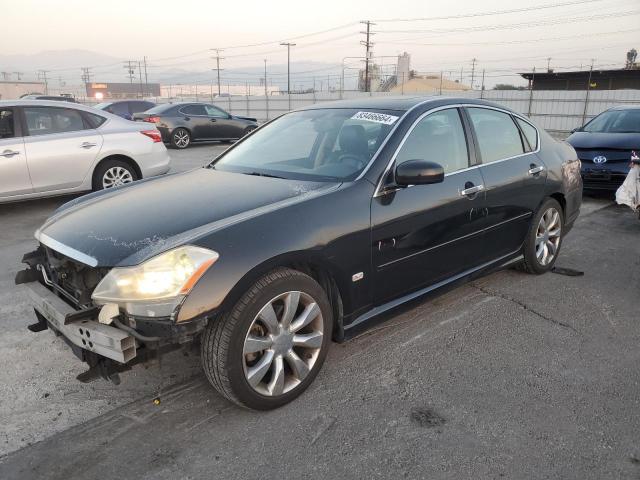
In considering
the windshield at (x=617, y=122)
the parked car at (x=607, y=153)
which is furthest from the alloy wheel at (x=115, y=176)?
the windshield at (x=617, y=122)

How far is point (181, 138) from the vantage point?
16.5 m

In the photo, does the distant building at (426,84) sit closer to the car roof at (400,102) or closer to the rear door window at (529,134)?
the rear door window at (529,134)

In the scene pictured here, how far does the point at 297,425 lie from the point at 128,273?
114 cm

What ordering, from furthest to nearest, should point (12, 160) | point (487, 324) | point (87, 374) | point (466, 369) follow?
point (12, 160), point (487, 324), point (466, 369), point (87, 374)

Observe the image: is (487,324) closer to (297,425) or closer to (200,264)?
(297,425)

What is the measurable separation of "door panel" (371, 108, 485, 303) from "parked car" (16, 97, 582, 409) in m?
0.01

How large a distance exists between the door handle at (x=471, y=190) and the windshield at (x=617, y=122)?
6.20 meters

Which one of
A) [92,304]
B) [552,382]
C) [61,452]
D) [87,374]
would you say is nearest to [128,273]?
[92,304]

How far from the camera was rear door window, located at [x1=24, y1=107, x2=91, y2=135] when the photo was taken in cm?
689

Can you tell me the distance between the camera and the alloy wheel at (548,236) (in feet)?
15.5

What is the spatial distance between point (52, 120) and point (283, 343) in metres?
5.90

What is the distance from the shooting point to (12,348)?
350 centimetres

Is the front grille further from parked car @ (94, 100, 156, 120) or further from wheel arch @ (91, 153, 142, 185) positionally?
parked car @ (94, 100, 156, 120)

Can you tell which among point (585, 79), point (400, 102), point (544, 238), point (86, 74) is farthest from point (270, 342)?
point (86, 74)
